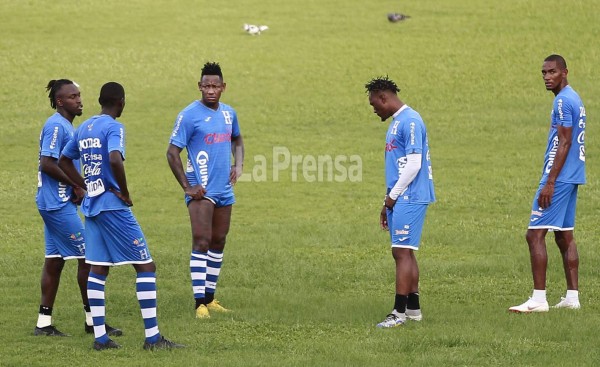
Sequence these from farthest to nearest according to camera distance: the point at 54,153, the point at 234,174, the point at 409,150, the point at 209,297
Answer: the point at 234,174
the point at 209,297
the point at 409,150
the point at 54,153

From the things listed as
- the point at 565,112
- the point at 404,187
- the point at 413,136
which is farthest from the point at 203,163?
the point at 565,112

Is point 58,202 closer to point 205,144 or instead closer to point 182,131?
point 182,131

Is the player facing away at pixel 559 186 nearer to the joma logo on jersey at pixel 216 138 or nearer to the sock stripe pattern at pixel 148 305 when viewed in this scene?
the joma logo on jersey at pixel 216 138

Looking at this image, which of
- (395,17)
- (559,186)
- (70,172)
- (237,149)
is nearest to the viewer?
(70,172)

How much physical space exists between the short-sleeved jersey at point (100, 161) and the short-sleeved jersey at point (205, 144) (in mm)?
1924

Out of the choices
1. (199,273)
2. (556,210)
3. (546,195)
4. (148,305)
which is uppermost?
(546,195)

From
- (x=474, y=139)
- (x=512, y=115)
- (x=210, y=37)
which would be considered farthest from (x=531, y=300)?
(x=210, y=37)

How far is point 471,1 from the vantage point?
4538cm

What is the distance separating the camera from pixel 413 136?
35.8ft

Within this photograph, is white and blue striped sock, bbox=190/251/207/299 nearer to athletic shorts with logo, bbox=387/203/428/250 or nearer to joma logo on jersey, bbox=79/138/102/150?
athletic shorts with logo, bbox=387/203/428/250

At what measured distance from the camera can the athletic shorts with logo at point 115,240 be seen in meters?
9.98

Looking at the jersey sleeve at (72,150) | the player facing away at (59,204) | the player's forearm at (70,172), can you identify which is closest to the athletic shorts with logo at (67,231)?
the player facing away at (59,204)

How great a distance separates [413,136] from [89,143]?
10.9ft

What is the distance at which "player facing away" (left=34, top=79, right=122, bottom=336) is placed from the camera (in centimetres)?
1078
